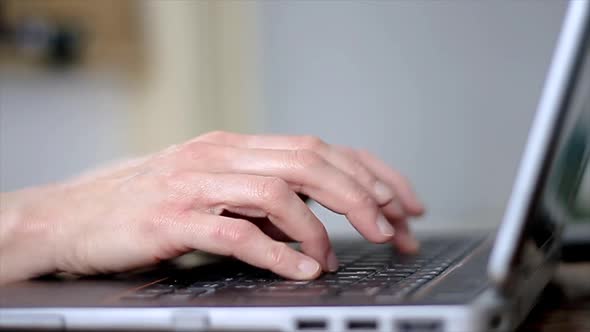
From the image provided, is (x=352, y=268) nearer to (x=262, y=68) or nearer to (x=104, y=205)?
(x=104, y=205)

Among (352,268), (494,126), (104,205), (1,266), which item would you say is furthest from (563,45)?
(494,126)

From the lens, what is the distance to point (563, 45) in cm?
42

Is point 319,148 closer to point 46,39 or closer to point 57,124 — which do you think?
point 46,39

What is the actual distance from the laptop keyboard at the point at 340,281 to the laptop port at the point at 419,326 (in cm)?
3

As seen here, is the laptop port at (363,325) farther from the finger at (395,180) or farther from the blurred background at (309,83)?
the blurred background at (309,83)

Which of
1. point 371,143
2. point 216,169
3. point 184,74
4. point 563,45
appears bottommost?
point 371,143

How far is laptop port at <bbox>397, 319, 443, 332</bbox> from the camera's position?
0.42m

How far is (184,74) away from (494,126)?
3.43ft

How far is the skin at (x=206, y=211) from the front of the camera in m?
0.62

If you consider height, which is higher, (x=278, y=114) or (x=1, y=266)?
(x=1, y=266)

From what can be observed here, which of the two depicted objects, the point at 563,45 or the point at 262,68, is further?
the point at 262,68

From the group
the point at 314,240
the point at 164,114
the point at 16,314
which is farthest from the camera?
the point at 164,114

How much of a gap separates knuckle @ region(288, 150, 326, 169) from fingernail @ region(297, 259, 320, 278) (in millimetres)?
91

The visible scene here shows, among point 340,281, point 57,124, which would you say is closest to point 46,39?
point 57,124
